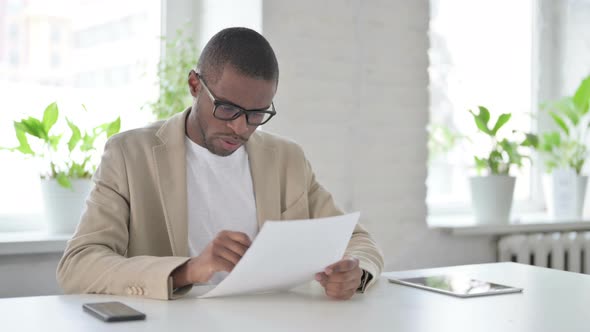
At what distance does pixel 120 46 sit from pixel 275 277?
182 centimetres

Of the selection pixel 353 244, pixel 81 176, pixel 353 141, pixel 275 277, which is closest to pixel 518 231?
pixel 353 141

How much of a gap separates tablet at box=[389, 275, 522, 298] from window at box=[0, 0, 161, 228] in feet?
5.10

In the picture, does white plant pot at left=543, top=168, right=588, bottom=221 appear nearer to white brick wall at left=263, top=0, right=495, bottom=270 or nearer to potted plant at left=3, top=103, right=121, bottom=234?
white brick wall at left=263, top=0, right=495, bottom=270

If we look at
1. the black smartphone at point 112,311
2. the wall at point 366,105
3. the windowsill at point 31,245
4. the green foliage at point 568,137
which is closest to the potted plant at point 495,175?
the wall at point 366,105

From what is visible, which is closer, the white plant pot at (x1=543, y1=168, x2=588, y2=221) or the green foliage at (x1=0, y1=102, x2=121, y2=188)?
the green foliage at (x1=0, y1=102, x2=121, y2=188)

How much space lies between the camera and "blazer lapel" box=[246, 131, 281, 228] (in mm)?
2180

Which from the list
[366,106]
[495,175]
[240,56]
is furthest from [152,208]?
[495,175]

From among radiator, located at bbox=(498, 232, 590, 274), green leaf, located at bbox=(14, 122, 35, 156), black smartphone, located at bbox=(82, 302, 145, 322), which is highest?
green leaf, located at bbox=(14, 122, 35, 156)

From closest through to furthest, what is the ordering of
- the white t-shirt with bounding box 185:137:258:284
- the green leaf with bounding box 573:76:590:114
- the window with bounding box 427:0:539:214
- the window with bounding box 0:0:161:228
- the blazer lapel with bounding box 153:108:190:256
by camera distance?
the blazer lapel with bounding box 153:108:190:256 → the white t-shirt with bounding box 185:137:258:284 → the window with bounding box 0:0:161:228 → the green leaf with bounding box 573:76:590:114 → the window with bounding box 427:0:539:214

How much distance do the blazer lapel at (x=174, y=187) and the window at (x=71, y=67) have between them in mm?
1045

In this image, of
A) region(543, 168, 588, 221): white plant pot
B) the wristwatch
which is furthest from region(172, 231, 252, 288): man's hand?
region(543, 168, 588, 221): white plant pot

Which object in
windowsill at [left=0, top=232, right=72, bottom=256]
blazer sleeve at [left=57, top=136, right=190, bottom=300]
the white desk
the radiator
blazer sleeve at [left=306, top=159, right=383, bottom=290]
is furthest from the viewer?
the radiator

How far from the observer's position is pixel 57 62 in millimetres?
2979

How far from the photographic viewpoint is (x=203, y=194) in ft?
7.08
